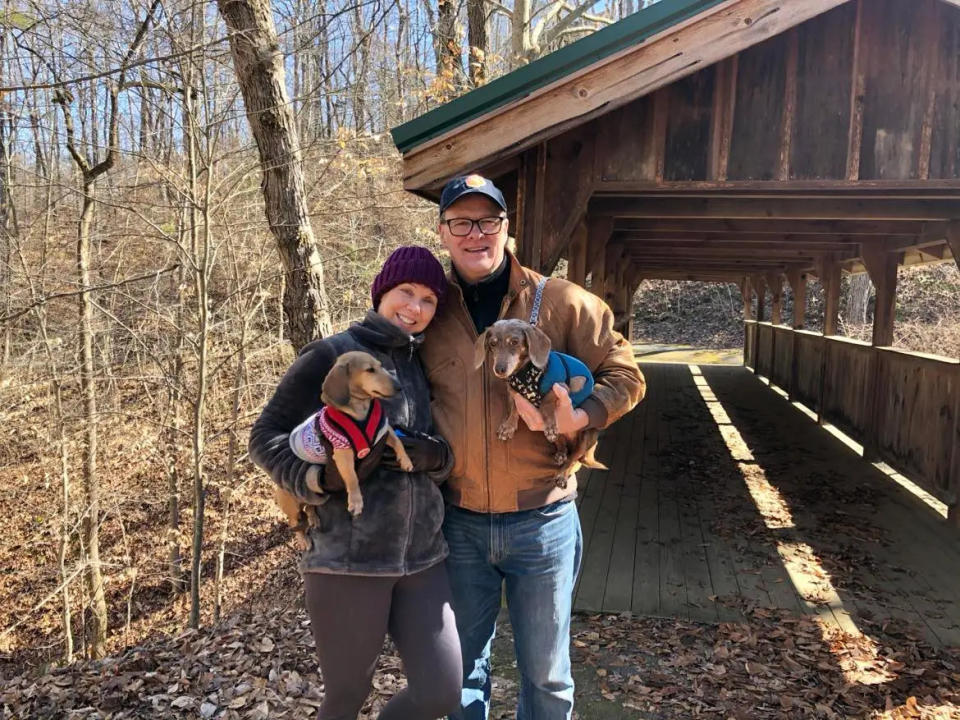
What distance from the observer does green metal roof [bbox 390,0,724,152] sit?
3.66 m

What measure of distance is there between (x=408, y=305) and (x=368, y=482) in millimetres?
565

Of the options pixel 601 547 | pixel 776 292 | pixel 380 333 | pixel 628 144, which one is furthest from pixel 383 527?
pixel 776 292

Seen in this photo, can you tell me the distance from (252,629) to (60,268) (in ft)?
24.9

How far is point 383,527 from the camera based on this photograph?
1.93 meters

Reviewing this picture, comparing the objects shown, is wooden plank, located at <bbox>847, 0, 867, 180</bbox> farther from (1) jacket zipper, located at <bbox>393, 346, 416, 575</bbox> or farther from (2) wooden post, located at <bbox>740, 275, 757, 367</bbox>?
(2) wooden post, located at <bbox>740, 275, 757, 367</bbox>

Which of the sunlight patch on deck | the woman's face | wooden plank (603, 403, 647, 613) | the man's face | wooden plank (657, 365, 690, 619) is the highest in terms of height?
the man's face

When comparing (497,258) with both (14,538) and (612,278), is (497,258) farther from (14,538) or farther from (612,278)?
(14,538)

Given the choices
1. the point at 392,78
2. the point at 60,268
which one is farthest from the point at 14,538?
the point at 392,78

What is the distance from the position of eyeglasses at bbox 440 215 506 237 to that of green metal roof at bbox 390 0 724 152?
1.81 metres

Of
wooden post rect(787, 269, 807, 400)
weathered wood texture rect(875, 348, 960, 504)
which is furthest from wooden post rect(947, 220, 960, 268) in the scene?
wooden post rect(787, 269, 807, 400)

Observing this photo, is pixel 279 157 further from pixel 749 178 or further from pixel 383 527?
pixel 383 527

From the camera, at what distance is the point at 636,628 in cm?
403

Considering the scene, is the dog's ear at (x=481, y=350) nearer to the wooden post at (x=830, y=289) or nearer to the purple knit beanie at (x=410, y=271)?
the purple knit beanie at (x=410, y=271)

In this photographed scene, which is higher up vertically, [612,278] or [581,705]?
[612,278]
